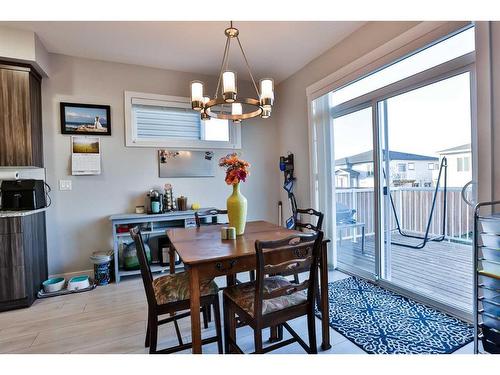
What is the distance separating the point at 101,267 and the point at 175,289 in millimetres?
1910

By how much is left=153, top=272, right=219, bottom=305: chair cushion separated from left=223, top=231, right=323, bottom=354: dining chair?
14 centimetres

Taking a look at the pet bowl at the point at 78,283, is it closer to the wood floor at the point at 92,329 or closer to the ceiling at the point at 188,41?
the wood floor at the point at 92,329

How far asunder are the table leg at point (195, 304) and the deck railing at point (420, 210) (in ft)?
7.32

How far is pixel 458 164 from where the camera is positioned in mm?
2240

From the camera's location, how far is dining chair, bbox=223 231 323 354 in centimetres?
143

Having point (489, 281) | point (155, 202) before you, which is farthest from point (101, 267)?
point (489, 281)

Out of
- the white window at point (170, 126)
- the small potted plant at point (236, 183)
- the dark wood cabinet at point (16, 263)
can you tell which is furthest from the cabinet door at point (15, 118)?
the small potted plant at point (236, 183)

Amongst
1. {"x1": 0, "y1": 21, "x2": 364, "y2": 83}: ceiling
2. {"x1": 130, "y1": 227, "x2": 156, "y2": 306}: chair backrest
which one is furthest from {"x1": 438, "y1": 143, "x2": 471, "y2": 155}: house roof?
{"x1": 130, "y1": 227, "x2": 156, "y2": 306}: chair backrest

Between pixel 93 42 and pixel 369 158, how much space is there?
3.41m

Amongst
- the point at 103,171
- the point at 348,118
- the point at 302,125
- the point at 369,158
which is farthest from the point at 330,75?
the point at 103,171

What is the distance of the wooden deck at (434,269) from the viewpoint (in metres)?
2.44

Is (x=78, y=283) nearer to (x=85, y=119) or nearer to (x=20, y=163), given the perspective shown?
(x=20, y=163)

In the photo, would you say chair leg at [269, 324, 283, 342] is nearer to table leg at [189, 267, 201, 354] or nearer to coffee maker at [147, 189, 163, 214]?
table leg at [189, 267, 201, 354]
